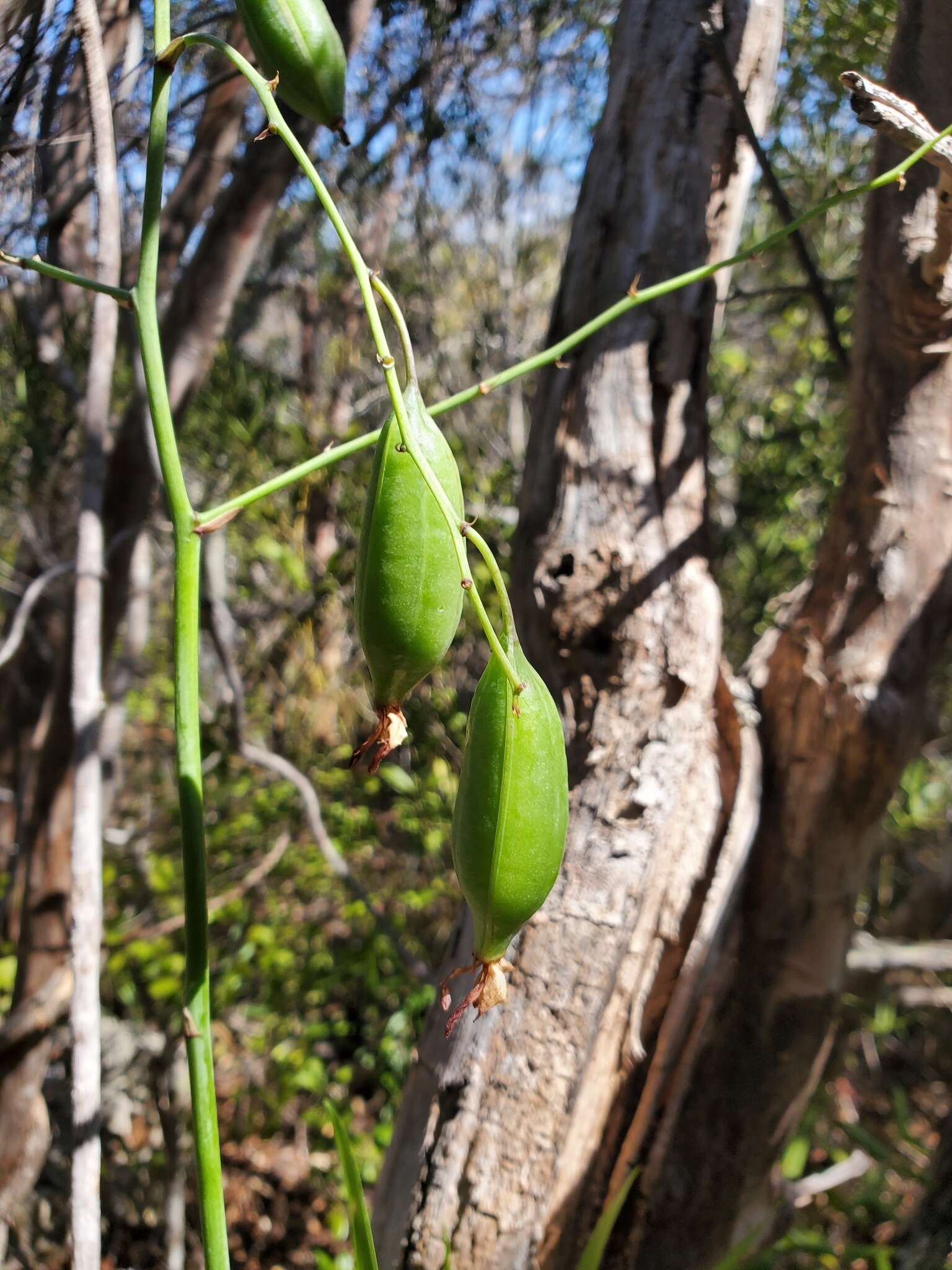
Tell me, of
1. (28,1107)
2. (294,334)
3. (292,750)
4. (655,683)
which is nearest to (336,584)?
(292,750)

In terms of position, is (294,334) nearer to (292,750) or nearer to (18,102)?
(292,750)

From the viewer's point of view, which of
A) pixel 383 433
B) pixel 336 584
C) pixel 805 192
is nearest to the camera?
pixel 383 433

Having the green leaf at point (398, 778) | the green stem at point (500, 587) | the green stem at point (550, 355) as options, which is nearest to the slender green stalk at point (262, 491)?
the green stem at point (550, 355)

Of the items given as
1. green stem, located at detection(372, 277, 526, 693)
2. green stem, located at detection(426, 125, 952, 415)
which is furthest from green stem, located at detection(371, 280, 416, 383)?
green stem, located at detection(426, 125, 952, 415)

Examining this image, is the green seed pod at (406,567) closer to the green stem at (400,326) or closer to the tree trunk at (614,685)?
the green stem at (400,326)

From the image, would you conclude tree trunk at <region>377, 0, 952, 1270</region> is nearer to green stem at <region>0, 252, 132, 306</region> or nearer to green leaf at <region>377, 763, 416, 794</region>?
green stem at <region>0, 252, 132, 306</region>

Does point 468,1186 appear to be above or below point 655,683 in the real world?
below

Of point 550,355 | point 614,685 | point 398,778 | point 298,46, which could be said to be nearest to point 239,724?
point 398,778
